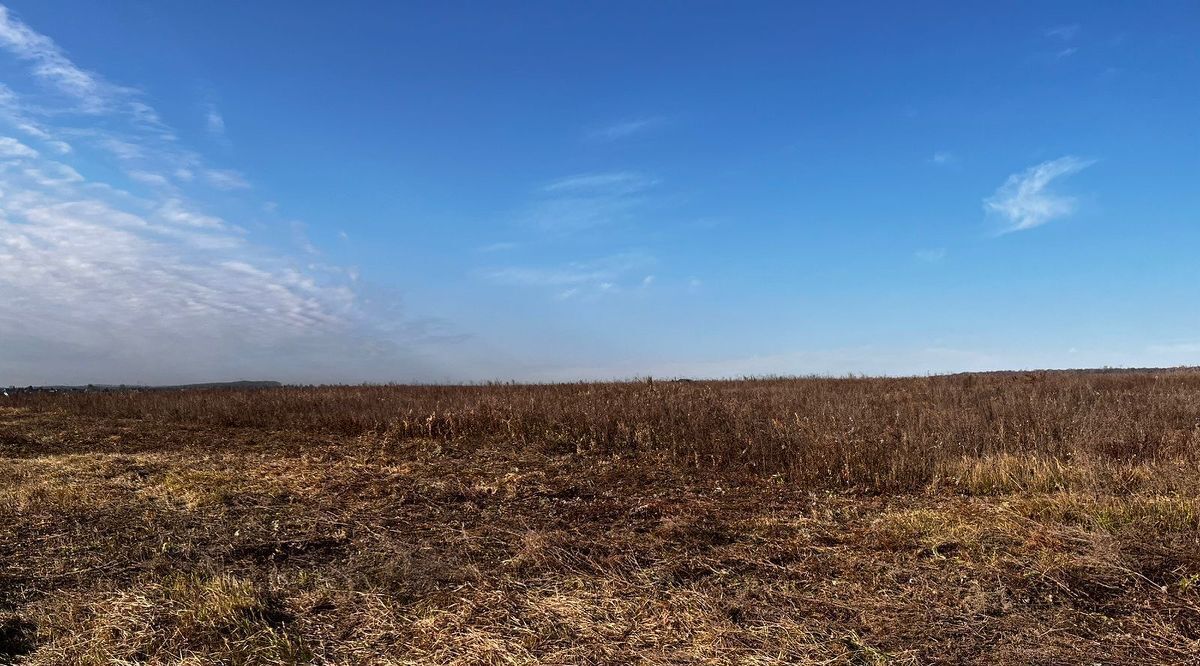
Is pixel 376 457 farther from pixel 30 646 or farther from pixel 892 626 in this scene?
pixel 892 626

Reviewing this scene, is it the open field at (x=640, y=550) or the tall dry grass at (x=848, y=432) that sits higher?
the tall dry grass at (x=848, y=432)

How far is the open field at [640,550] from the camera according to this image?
353 centimetres

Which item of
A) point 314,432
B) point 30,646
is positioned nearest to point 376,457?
point 314,432

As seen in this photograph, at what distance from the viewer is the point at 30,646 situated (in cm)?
367

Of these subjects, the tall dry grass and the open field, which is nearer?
the open field

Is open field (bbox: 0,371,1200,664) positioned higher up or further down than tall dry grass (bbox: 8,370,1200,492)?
further down

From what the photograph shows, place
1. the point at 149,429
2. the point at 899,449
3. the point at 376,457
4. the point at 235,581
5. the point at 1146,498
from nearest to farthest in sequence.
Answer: the point at 235,581 < the point at 1146,498 < the point at 899,449 < the point at 376,457 < the point at 149,429

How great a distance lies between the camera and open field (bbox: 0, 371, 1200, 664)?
3529 mm

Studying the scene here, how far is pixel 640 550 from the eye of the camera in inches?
198

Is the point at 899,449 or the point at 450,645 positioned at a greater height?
the point at 899,449

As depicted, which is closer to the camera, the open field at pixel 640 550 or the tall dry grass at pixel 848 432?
the open field at pixel 640 550

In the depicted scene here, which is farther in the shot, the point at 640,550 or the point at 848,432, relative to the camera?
the point at 848,432

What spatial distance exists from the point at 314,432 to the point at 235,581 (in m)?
10.4

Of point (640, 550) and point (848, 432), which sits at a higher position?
point (848, 432)
